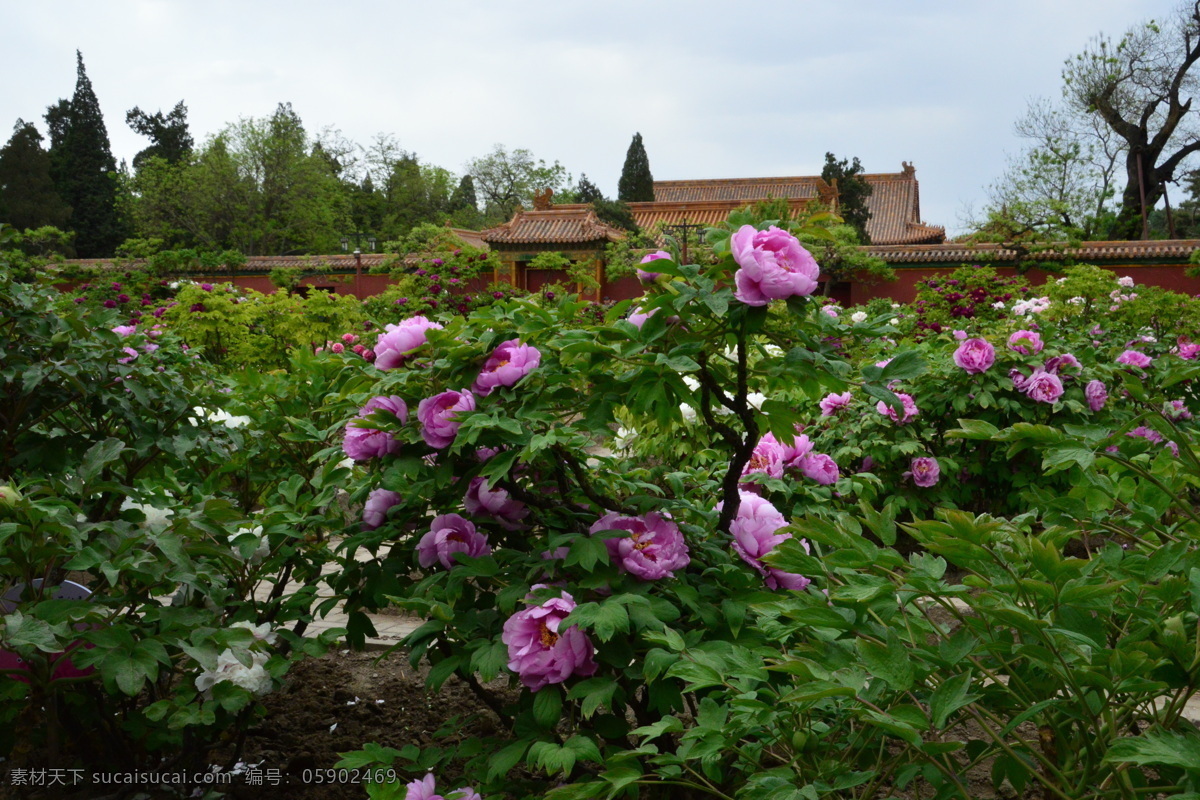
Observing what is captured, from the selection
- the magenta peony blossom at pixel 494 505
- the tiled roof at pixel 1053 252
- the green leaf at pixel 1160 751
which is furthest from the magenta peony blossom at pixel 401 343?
the tiled roof at pixel 1053 252

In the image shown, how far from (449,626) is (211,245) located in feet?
99.8

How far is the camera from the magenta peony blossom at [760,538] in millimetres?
1526

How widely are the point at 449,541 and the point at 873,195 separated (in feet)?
117

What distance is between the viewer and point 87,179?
33500 mm

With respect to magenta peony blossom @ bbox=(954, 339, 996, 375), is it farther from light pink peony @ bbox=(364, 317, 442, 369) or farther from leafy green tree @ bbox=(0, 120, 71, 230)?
leafy green tree @ bbox=(0, 120, 71, 230)

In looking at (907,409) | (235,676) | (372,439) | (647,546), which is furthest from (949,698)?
(907,409)

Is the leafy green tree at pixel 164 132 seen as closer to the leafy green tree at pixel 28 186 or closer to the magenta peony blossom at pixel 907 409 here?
the leafy green tree at pixel 28 186

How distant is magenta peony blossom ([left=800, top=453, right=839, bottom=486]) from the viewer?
194cm

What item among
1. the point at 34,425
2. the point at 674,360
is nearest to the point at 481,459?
the point at 674,360

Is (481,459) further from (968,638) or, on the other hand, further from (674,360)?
(968,638)

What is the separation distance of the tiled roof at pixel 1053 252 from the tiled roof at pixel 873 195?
1103cm

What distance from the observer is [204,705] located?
1622mm

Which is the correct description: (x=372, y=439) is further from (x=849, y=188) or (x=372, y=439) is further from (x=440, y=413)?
(x=849, y=188)

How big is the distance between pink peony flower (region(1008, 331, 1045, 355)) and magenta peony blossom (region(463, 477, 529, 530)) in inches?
128
